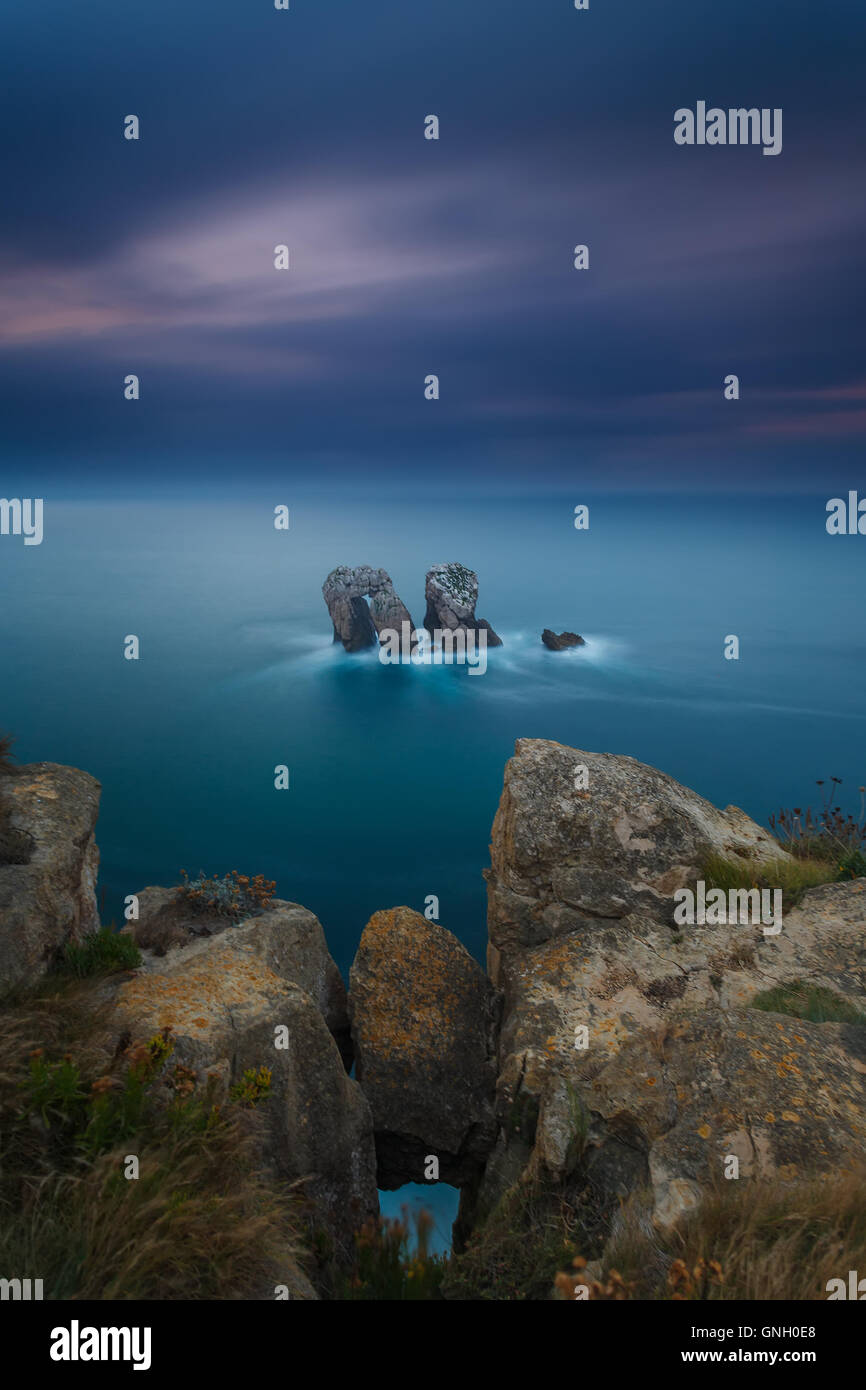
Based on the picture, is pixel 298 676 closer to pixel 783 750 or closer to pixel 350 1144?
pixel 783 750

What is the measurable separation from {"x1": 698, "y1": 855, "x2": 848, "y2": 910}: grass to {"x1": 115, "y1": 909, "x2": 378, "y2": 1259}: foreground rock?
19.8 ft

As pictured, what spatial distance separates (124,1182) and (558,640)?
3724 inches

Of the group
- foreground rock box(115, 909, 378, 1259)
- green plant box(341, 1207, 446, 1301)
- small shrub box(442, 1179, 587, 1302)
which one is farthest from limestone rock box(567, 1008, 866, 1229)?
foreground rock box(115, 909, 378, 1259)

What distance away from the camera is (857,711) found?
86.1 metres

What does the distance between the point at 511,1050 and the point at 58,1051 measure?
17.6ft

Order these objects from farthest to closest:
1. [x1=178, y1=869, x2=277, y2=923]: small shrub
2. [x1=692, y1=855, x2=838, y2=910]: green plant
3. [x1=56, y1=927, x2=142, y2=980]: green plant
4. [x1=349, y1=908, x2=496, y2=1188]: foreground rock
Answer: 1. [x1=178, y1=869, x2=277, y2=923]: small shrub
2. [x1=692, y1=855, x2=838, y2=910]: green plant
3. [x1=349, y1=908, x2=496, y2=1188]: foreground rock
4. [x1=56, y1=927, x2=142, y2=980]: green plant

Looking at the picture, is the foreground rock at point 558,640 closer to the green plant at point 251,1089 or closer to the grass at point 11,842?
the grass at point 11,842

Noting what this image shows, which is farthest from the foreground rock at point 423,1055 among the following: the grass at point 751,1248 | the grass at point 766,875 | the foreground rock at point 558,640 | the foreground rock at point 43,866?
the foreground rock at point 558,640

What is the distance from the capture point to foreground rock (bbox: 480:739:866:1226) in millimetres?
6445

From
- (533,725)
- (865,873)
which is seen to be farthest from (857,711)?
(865,873)

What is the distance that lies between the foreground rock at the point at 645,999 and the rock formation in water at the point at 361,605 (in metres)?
57.0

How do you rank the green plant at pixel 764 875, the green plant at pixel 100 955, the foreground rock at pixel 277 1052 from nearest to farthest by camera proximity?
1. the foreground rock at pixel 277 1052
2. the green plant at pixel 100 955
3. the green plant at pixel 764 875

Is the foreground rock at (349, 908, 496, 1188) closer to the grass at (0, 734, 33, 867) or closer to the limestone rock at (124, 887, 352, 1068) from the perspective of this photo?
the limestone rock at (124, 887, 352, 1068)

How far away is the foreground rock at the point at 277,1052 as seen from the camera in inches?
319
